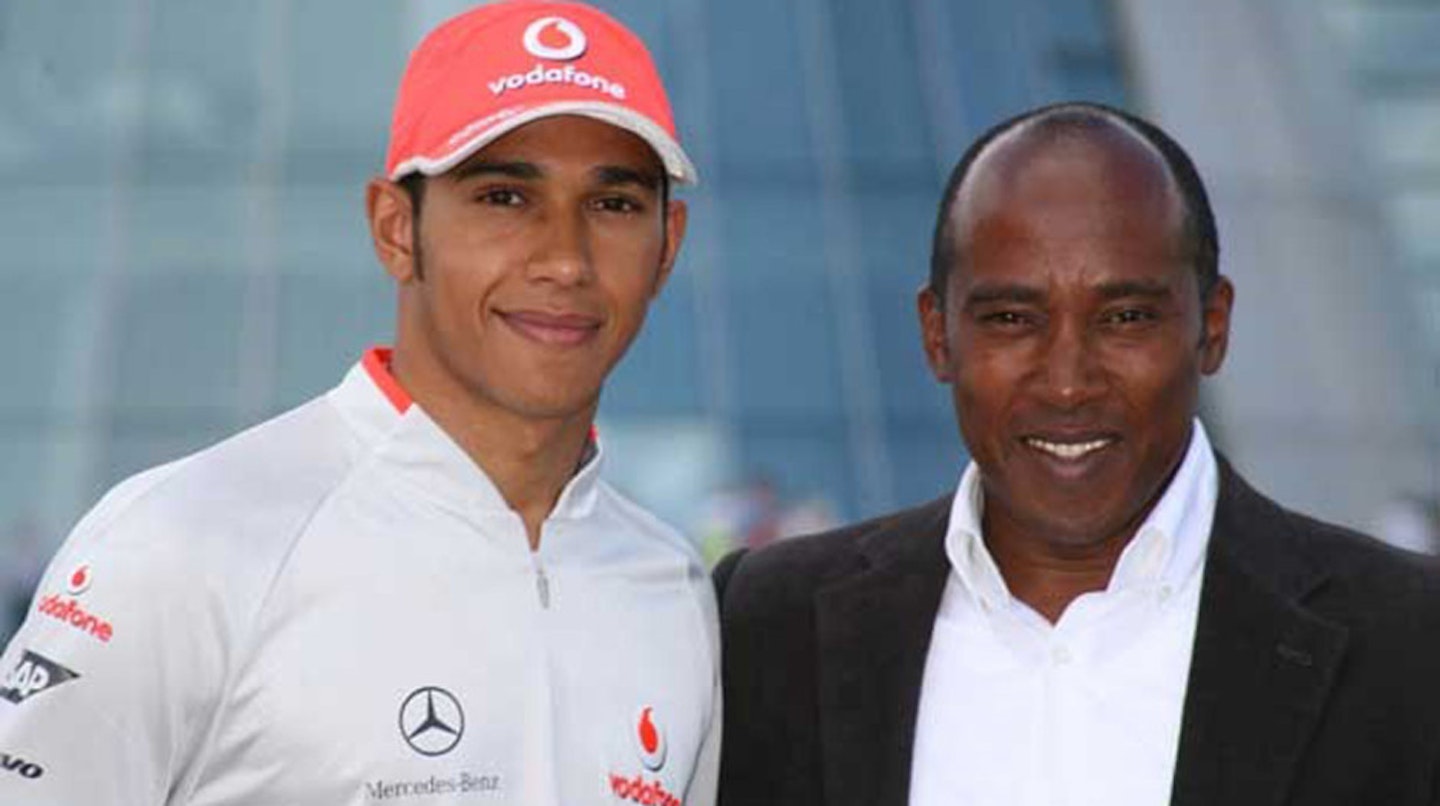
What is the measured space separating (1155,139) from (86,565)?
1905 mm

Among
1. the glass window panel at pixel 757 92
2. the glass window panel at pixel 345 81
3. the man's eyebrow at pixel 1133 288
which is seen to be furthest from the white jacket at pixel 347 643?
the glass window panel at pixel 345 81

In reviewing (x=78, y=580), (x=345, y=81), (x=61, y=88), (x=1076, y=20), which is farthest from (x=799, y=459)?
(x=78, y=580)

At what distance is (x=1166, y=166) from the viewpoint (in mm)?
3730

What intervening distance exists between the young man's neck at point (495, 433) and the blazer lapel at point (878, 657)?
0.64 meters

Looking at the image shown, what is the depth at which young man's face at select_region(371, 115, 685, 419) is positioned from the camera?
3.61 metres

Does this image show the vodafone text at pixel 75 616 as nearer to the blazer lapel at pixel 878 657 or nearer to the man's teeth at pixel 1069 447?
the blazer lapel at pixel 878 657

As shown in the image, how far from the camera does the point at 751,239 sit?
19.8m

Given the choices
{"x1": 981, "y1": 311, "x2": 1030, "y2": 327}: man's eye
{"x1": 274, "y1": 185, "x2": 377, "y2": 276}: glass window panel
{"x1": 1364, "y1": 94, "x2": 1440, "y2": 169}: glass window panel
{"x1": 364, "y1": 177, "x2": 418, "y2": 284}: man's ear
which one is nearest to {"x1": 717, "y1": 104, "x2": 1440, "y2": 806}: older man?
{"x1": 981, "y1": 311, "x2": 1030, "y2": 327}: man's eye

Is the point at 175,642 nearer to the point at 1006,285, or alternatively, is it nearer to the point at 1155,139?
the point at 1006,285

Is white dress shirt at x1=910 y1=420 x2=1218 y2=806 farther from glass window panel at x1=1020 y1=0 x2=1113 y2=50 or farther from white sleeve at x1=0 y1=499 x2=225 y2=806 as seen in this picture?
glass window panel at x1=1020 y1=0 x2=1113 y2=50

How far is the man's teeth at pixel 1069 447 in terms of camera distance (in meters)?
3.71

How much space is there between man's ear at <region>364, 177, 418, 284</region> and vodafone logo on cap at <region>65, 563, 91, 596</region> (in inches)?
30.4

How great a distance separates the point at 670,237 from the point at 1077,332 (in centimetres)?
76

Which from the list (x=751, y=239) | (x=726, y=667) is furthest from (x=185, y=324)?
(x=726, y=667)
